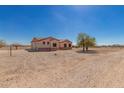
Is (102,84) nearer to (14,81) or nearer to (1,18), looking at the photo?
(14,81)

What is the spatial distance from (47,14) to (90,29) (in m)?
1.65

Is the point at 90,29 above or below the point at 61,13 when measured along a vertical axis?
below

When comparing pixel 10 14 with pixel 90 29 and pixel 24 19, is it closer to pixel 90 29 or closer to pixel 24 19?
pixel 24 19

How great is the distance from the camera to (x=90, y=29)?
19.2ft

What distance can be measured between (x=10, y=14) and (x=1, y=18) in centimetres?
31

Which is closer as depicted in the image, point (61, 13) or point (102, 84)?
point (102, 84)

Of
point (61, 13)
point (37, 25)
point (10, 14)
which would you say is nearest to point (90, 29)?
point (61, 13)

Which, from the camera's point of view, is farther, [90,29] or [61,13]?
[90,29]
